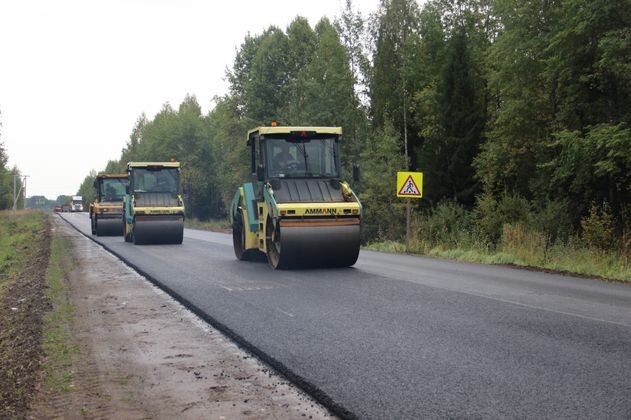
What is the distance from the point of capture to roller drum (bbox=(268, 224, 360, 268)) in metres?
12.9

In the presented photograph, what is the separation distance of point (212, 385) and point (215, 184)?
187 feet

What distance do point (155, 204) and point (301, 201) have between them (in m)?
10.8

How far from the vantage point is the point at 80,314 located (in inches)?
346

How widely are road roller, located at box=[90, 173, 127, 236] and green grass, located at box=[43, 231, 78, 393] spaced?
1634cm

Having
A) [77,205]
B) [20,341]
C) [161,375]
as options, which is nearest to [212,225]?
[20,341]

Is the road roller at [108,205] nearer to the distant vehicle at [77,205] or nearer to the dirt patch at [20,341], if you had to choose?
the dirt patch at [20,341]

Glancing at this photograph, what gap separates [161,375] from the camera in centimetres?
564

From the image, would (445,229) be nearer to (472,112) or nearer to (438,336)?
(472,112)

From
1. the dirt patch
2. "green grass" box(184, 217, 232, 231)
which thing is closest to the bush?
the dirt patch

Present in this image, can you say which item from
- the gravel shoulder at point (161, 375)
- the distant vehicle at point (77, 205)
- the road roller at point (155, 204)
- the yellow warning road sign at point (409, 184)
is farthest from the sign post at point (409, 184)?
the distant vehicle at point (77, 205)

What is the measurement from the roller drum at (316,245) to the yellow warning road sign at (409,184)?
24.3 feet

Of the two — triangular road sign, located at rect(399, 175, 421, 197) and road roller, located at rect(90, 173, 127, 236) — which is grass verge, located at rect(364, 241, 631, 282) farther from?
road roller, located at rect(90, 173, 127, 236)

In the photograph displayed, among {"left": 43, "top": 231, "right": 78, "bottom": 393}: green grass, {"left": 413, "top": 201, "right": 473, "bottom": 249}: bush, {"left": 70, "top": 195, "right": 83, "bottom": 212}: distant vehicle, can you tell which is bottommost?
{"left": 43, "top": 231, "right": 78, "bottom": 393}: green grass

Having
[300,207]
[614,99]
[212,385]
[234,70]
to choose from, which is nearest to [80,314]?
[212,385]
